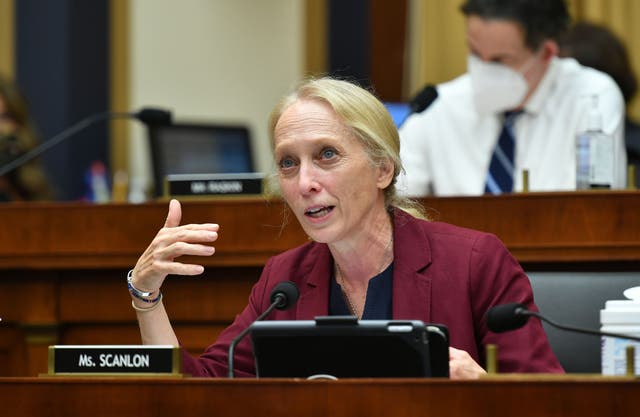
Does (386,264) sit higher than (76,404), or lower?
higher

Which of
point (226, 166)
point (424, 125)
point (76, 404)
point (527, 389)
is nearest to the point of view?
point (527, 389)

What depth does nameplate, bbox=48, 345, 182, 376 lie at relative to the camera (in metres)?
1.94

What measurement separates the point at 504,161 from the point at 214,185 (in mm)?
1127

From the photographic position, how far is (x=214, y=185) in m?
3.38

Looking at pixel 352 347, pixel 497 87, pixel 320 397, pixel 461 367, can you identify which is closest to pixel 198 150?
pixel 497 87

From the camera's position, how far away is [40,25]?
21.5ft

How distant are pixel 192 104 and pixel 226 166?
2.24m

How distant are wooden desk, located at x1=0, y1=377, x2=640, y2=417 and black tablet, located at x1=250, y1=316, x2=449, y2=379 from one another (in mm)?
224

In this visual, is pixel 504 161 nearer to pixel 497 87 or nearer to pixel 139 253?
pixel 497 87

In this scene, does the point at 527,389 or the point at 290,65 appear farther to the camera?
the point at 290,65

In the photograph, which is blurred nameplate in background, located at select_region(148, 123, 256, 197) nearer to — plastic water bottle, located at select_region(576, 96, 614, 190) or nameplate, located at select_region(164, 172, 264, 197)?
nameplate, located at select_region(164, 172, 264, 197)

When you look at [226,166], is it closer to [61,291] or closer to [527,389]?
[61,291]

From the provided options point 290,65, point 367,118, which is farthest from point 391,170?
point 290,65

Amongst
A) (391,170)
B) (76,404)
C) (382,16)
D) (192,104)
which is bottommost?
(76,404)
